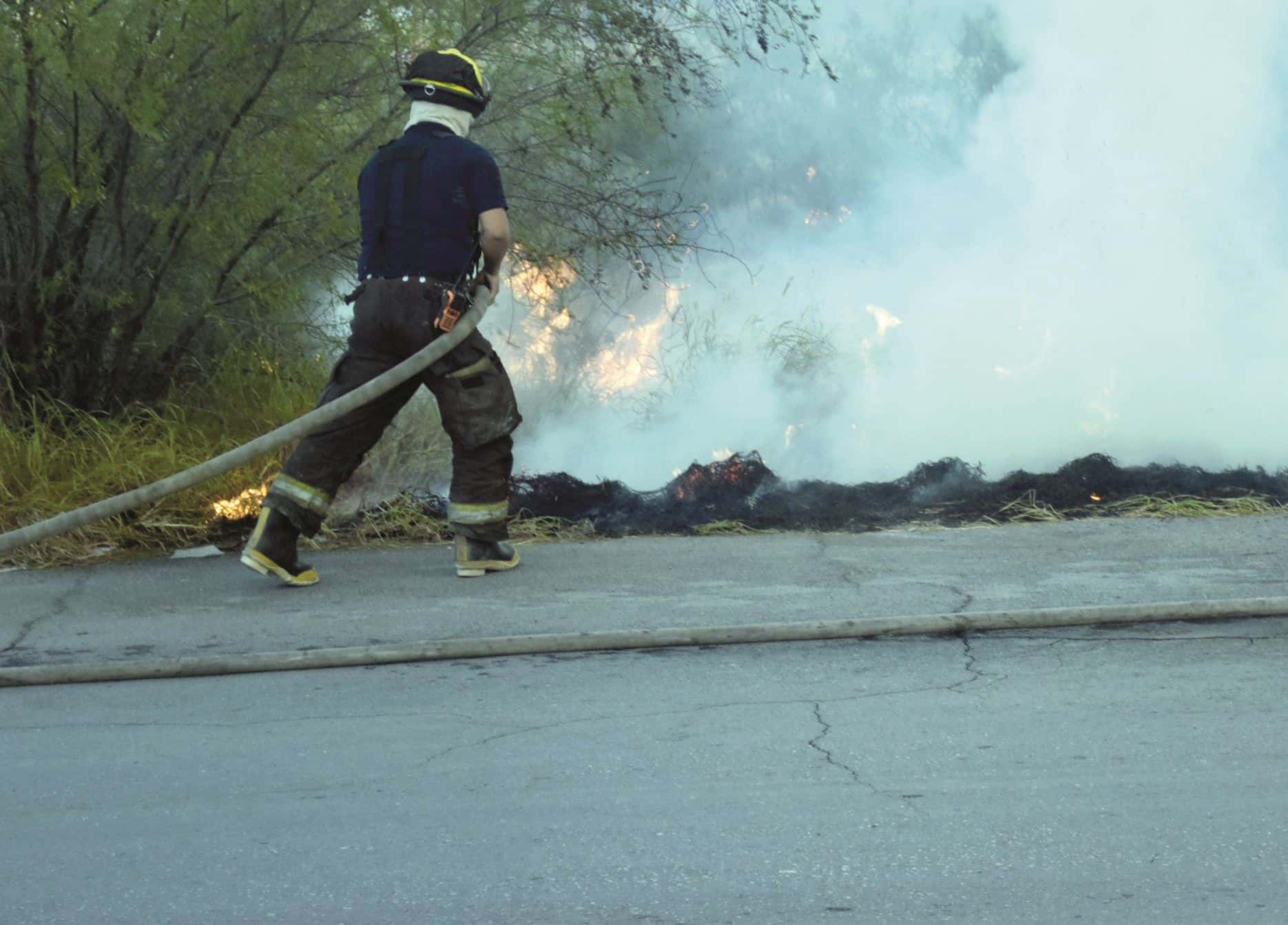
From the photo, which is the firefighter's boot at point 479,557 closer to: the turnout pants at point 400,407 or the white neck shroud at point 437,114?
the turnout pants at point 400,407

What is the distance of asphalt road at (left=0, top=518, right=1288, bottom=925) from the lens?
3.29 m

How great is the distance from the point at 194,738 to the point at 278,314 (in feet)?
15.9

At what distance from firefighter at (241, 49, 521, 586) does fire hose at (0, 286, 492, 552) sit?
107mm

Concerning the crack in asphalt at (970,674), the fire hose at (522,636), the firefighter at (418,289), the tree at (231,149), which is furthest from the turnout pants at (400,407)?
the crack in asphalt at (970,674)

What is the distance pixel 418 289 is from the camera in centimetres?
626

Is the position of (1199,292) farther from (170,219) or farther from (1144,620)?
(170,219)

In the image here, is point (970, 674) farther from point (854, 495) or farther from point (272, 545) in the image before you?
point (854, 495)

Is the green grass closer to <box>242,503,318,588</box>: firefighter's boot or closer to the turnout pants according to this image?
<box>242,503,318,588</box>: firefighter's boot

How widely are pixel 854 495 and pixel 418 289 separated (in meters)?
2.73

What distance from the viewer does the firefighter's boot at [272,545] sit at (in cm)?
628

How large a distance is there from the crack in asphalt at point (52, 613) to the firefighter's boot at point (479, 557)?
1.51m

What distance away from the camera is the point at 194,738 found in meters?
4.46

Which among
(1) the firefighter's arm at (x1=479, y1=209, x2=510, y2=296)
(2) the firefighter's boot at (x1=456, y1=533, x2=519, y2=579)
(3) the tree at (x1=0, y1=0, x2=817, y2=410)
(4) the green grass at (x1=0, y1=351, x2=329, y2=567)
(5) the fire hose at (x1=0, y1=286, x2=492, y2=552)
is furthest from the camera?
(4) the green grass at (x1=0, y1=351, x2=329, y2=567)

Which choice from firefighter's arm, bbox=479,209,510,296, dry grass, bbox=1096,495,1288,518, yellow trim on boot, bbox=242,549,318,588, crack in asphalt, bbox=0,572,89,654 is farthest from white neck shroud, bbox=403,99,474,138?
dry grass, bbox=1096,495,1288,518
